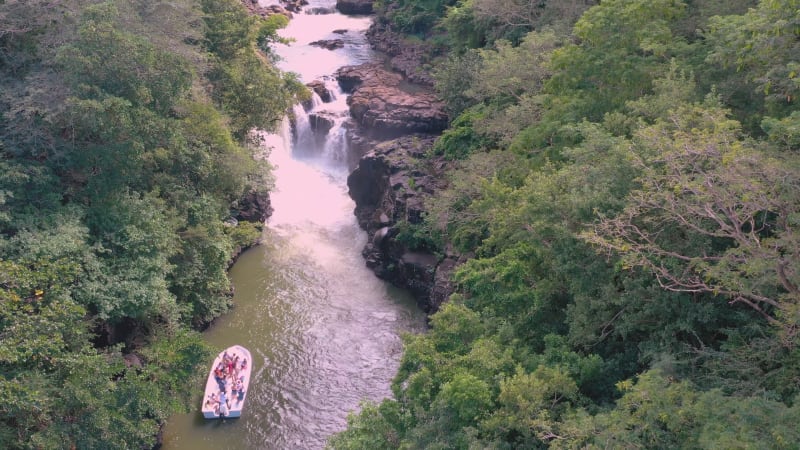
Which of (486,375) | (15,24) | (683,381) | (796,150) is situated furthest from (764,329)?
(15,24)

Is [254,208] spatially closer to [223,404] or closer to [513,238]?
[223,404]

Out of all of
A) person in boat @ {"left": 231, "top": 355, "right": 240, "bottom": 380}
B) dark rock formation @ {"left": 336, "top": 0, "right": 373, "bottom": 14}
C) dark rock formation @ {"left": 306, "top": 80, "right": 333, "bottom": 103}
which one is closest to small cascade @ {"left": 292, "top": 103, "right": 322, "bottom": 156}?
dark rock formation @ {"left": 306, "top": 80, "right": 333, "bottom": 103}

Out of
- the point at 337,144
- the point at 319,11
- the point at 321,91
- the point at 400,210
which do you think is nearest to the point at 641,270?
the point at 400,210

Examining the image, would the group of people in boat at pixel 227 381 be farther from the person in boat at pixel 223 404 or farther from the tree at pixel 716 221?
Answer: the tree at pixel 716 221

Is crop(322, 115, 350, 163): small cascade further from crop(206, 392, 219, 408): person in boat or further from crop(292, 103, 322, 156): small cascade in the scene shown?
crop(206, 392, 219, 408): person in boat

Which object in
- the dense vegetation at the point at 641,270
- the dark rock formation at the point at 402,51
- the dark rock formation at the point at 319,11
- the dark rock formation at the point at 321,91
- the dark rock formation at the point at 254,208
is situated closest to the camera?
the dense vegetation at the point at 641,270

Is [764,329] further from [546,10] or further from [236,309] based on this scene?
[546,10]

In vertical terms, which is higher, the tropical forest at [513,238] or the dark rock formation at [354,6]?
the tropical forest at [513,238]

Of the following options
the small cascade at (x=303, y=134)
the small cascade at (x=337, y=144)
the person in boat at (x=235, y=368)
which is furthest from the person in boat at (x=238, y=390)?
the small cascade at (x=303, y=134)
